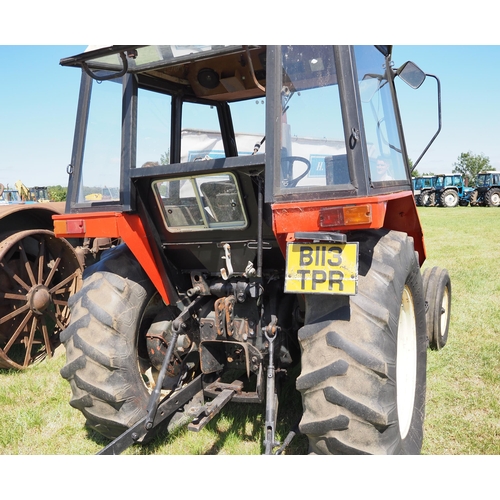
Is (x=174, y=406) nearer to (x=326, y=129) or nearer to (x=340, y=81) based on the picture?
(x=326, y=129)

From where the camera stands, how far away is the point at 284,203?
2.21 m

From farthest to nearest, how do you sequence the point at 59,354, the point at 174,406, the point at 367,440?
1. the point at 59,354
2. the point at 174,406
3. the point at 367,440

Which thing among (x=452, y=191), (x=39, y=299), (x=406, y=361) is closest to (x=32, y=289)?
(x=39, y=299)

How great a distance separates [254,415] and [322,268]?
1594mm

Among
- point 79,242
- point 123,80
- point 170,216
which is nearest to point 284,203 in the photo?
point 170,216

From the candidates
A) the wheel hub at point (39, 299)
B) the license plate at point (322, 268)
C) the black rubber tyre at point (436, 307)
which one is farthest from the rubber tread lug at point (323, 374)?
the wheel hub at point (39, 299)

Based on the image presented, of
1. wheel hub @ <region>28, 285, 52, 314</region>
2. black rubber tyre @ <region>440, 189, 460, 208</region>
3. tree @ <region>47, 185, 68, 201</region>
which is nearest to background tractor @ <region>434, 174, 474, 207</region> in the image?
black rubber tyre @ <region>440, 189, 460, 208</region>

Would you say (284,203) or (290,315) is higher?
(284,203)

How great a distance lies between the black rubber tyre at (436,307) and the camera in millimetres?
4102

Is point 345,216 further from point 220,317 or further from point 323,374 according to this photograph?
point 220,317

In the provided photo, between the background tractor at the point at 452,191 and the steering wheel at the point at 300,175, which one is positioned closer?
the steering wheel at the point at 300,175

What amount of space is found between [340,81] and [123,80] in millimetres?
1294

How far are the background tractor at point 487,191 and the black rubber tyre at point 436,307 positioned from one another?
26.4 m

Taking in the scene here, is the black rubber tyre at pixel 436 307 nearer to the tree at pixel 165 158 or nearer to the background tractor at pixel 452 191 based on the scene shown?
the tree at pixel 165 158
